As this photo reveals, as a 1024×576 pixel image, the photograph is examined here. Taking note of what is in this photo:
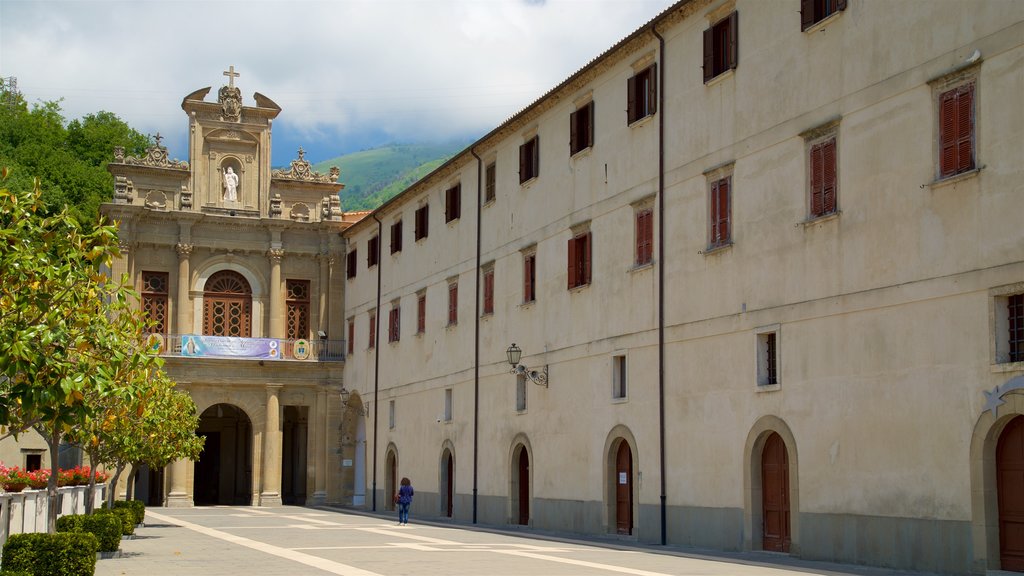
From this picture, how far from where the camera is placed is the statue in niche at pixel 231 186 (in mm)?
54344

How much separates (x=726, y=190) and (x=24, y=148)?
45.5 m

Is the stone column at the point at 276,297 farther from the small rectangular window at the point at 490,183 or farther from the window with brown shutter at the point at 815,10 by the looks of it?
the window with brown shutter at the point at 815,10

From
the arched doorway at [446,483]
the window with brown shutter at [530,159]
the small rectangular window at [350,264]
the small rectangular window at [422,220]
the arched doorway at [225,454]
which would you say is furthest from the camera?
the arched doorway at [225,454]

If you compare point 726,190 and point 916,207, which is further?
point 726,190

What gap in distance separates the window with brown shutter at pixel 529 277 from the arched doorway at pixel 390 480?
47.2ft

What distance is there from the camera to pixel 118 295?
15.9 m

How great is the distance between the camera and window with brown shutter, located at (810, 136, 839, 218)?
23281mm

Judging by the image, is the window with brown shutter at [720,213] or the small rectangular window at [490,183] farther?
the small rectangular window at [490,183]

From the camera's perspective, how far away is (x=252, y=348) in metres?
53.2

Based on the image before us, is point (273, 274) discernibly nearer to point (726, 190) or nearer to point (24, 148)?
point (24, 148)

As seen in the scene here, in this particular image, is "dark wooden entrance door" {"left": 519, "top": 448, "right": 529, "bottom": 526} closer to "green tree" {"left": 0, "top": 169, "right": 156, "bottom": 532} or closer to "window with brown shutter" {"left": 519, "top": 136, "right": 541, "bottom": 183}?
"window with brown shutter" {"left": 519, "top": 136, "right": 541, "bottom": 183}

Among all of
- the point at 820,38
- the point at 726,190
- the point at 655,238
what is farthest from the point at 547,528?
the point at 820,38

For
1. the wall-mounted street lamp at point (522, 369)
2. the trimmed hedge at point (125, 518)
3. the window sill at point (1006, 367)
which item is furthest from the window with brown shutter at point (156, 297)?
the window sill at point (1006, 367)

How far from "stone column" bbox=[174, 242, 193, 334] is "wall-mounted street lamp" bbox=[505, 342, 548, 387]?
21072 millimetres
